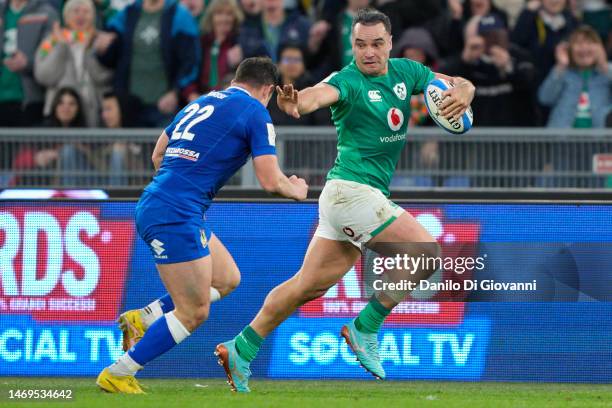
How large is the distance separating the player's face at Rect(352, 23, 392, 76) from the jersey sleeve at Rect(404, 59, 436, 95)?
0.30 m

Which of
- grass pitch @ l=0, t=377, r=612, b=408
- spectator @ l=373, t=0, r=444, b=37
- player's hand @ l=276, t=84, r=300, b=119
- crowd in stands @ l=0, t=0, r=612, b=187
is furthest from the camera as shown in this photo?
spectator @ l=373, t=0, r=444, b=37

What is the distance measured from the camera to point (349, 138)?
9.91 meters

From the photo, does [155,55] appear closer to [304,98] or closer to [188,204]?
[188,204]

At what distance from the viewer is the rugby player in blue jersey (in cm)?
916

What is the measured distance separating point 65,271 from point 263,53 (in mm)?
5171

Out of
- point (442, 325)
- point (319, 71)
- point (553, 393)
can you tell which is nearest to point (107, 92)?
point (319, 71)

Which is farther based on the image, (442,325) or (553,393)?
(442,325)

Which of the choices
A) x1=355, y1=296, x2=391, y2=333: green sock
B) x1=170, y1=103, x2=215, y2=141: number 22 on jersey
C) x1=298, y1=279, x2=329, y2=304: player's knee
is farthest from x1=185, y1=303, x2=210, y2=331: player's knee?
x1=355, y1=296, x2=391, y2=333: green sock

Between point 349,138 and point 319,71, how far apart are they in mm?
5821

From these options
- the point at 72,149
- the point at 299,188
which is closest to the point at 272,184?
the point at 299,188

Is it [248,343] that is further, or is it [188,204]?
[248,343]

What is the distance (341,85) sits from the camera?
968cm

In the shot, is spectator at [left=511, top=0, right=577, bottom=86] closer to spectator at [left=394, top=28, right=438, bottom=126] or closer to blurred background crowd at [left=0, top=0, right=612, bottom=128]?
blurred background crowd at [left=0, top=0, right=612, bottom=128]

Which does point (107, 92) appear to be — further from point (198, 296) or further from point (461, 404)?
point (461, 404)
